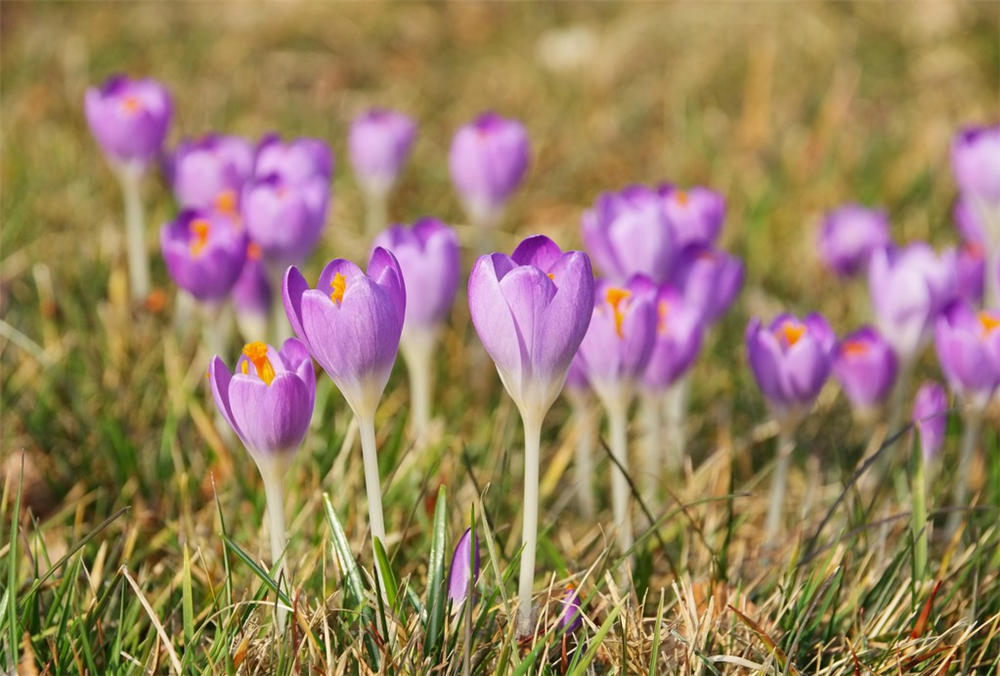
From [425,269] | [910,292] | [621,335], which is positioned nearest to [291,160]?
[425,269]

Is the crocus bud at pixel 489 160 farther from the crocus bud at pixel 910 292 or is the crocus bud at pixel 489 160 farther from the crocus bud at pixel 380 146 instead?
the crocus bud at pixel 910 292

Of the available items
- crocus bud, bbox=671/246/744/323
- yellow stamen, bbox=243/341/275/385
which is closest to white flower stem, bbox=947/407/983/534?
crocus bud, bbox=671/246/744/323

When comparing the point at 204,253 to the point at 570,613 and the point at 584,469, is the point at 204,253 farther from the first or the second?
the point at 570,613

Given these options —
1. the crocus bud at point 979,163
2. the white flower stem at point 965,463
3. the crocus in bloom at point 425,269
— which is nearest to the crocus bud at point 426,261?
the crocus in bloom at point 425,269

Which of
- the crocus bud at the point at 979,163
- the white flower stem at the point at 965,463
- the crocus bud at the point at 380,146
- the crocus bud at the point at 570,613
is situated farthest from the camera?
the crocus bud at the point at 380,146

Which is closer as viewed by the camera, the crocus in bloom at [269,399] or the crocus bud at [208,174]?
the crocus in bloom at [269,399]

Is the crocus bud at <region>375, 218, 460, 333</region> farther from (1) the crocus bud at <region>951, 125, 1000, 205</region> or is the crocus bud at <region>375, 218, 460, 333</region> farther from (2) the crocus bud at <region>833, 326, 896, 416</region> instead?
(1) the crocus bud at <region>951, 125, 1000, 205</region>

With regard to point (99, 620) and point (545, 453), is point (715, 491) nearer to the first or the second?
point (545, 453)
